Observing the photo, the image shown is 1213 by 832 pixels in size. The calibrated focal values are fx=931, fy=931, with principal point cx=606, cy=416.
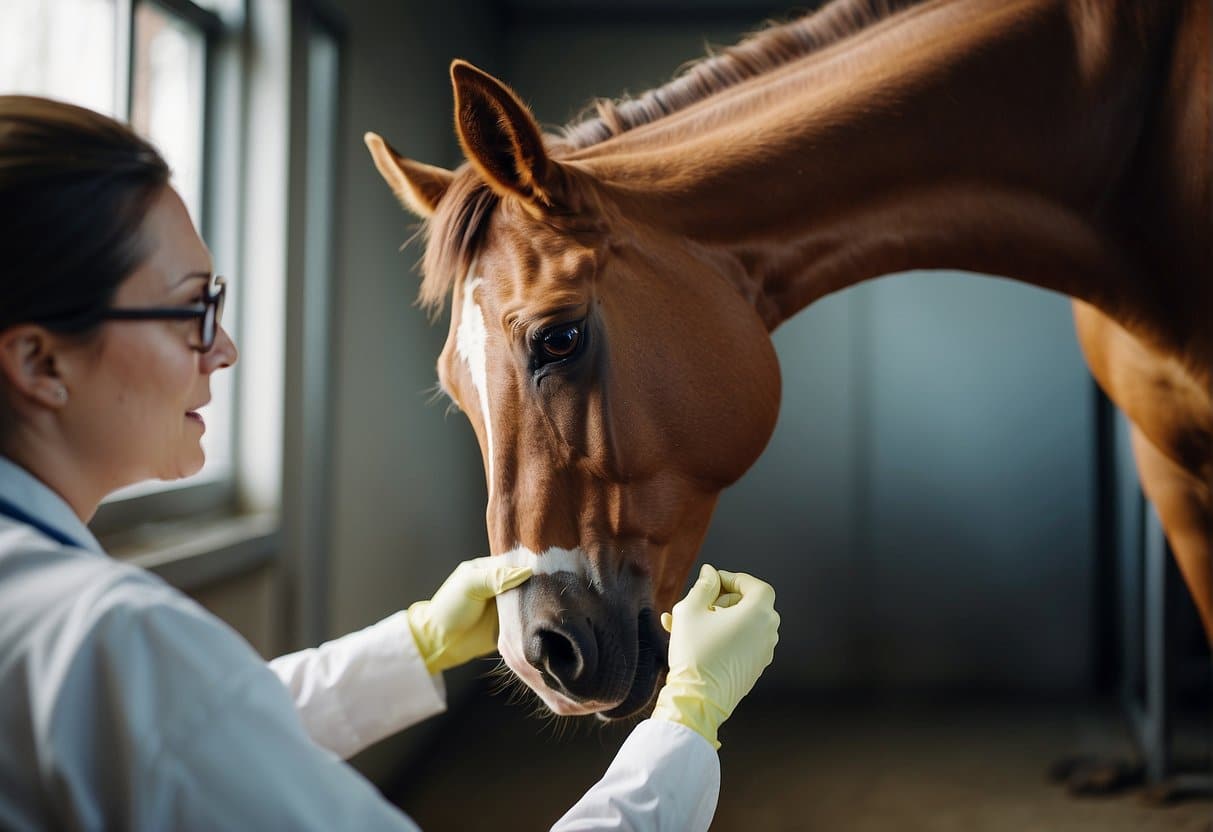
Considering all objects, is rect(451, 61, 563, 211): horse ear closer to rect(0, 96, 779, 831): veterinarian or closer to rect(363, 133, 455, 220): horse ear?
rect(363, 133, 455, 220): horse ear

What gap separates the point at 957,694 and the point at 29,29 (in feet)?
10.7

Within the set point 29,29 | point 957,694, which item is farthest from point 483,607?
point 957,694

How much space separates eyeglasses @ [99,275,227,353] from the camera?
0.54 metres

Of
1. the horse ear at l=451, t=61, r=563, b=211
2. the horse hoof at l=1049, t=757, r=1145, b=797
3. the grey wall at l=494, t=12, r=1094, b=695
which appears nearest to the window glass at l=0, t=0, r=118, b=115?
the horse ear at l=451, t=61, r=563, b=211

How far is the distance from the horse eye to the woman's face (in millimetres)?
346

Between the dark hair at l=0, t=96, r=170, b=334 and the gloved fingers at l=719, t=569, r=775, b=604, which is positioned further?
the gloved fingers at l=719, t=569, r=775, b=604

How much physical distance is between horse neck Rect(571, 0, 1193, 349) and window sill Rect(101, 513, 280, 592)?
3.30 feet

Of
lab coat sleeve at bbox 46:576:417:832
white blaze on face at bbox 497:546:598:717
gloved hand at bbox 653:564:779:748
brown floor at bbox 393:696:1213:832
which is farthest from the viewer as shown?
brown floor at bbox 393:696:1213:832

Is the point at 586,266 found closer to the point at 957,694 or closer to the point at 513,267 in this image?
the point at 513,267

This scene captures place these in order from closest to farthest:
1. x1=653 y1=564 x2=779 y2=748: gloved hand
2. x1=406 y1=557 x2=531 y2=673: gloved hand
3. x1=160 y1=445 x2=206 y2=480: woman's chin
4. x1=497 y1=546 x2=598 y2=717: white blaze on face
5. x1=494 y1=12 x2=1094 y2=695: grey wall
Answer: x1=160 y1=445 x2=206 y2=480: woman's chin
x1=653 y1=564 x2=779 y2=748: gloved hand
x1=497 y1=546 x2=598 y2=717: white blaze on face
x1=406 y1=557 x2=531 y2=673: gloved hand
x1=494 y1=12 x2=1094 y2=695: grey wall

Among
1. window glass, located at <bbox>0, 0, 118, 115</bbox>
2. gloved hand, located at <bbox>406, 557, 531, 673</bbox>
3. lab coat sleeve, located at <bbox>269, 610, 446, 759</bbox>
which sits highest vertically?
window glass, located at <bbox>0, 0, 118, 115</bbox>

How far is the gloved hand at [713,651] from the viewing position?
74 cm

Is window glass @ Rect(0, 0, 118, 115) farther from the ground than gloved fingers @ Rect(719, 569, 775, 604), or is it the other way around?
window glass @ Rect(0, 0, 118, 115)

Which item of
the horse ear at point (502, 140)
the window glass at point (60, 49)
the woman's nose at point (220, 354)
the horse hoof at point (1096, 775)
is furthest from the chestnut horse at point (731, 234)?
the horse hoof at point (1096, 775)
